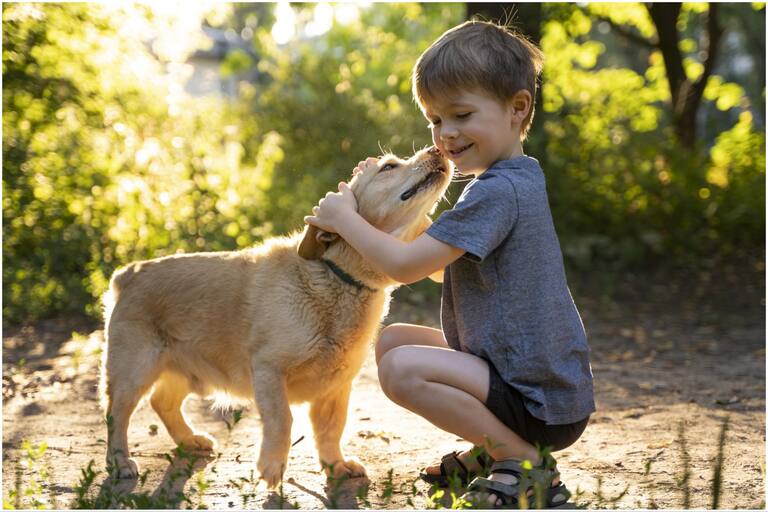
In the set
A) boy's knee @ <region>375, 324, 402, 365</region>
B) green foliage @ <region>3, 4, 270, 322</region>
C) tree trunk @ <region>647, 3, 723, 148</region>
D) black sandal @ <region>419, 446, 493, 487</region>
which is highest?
tree trunk @ <region>647, 3, 723, 148</region>

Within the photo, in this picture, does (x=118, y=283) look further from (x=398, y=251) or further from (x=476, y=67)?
(x=476, y=67)

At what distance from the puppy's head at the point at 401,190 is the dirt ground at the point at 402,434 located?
1.01 m

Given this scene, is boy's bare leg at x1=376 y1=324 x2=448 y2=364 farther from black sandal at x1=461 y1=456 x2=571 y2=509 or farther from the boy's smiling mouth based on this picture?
the boy's smiling mouth

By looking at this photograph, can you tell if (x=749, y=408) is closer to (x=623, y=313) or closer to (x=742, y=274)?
(x=623, y=313)

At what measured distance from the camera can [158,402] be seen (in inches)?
167

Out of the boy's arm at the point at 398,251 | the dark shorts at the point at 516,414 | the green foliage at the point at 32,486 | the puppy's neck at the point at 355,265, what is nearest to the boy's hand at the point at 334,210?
the boy's arm at the point at 398,251

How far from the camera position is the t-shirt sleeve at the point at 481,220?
3.06 m

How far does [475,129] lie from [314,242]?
0.87m

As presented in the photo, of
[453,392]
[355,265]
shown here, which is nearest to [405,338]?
[355,265]

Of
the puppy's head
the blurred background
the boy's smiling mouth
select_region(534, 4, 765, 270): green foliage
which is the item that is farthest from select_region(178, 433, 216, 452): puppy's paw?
select_region(534, 4, 765, 270): green foliage

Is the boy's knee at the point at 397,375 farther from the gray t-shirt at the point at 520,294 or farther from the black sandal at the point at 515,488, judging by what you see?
the black sandal at the point at 515,488

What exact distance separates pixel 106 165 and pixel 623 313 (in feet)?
17.6

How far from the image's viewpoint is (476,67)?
318cm

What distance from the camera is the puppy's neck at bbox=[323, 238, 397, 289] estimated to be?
3645 millimetres
